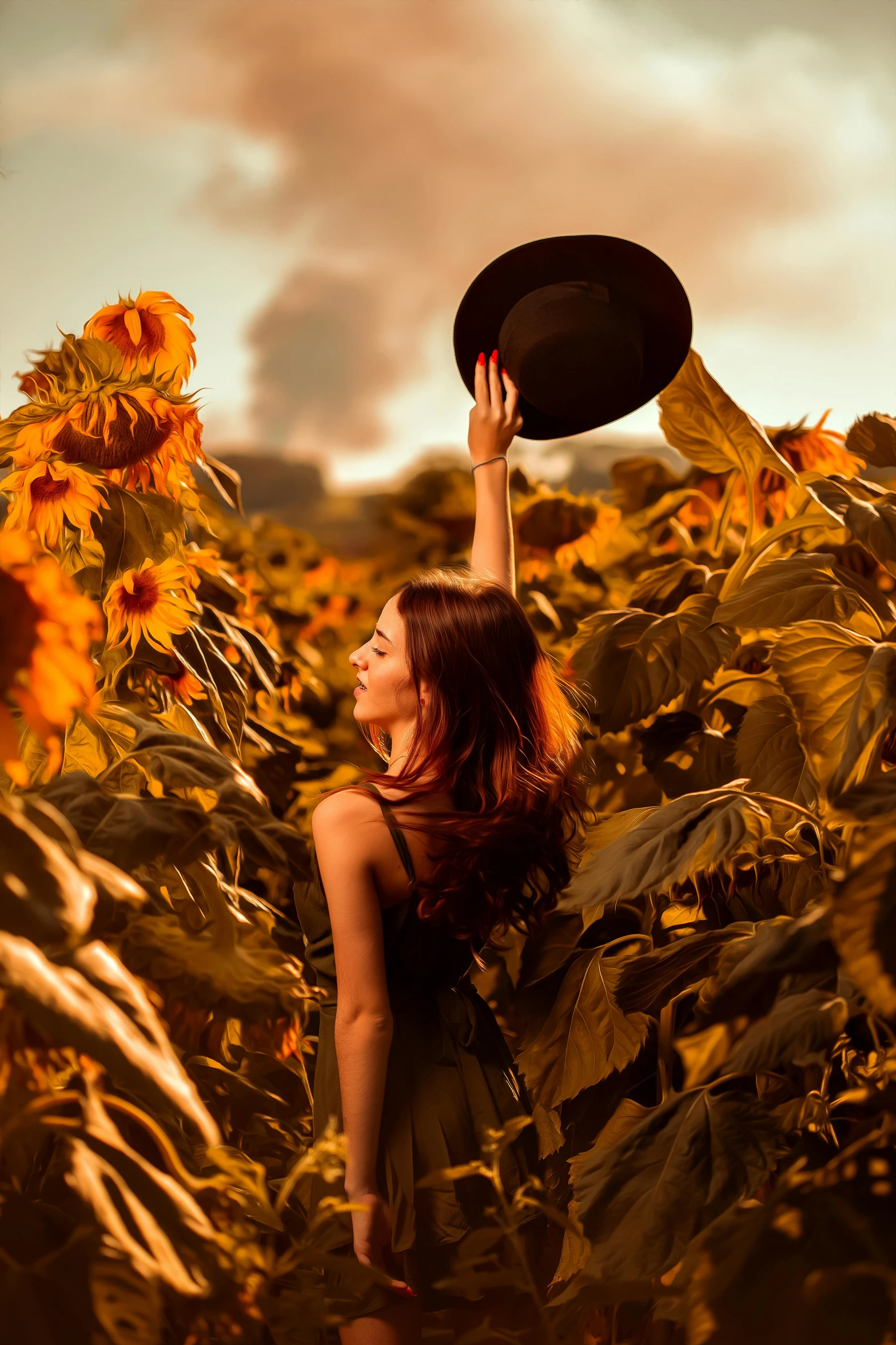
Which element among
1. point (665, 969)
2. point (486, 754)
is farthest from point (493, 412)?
point (665, 969)

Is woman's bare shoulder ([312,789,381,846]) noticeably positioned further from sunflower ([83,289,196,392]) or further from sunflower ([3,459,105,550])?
sunflower ([83,289,196,392])

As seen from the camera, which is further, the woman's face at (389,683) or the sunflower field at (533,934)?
the woman's face at (389,683)

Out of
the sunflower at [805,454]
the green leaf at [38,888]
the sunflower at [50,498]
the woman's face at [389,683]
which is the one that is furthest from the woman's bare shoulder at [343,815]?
the sunflower at [805,454]

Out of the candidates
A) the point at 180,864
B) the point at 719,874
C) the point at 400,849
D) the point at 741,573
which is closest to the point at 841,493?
the point at 741,573

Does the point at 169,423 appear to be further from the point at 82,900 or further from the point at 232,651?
the point at 82,900

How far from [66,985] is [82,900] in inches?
1.2

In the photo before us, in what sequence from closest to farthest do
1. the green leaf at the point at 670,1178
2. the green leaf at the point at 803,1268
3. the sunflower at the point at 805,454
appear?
the green leaf at the point at 803,1268 < the green leaf at the point at 670,1178 < the sunflower at the point at 805,454

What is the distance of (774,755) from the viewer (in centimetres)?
86

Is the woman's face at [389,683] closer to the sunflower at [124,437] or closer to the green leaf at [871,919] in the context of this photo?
the sunflower at [124,437]

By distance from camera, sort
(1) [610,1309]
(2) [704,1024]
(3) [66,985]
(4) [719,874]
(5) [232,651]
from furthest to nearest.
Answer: (5) [232,651], (4) [719,874], (1) [610,1309], (2) [704,1024], (3) [66,985]

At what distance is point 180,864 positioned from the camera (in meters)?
0.53

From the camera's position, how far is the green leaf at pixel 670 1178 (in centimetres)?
60

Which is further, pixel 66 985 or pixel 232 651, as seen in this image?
pixel 232 651

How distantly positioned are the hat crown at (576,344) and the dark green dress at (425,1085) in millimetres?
396
